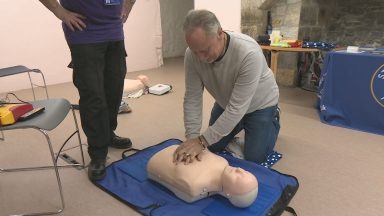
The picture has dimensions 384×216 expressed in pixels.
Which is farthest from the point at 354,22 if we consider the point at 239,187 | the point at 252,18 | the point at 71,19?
the point at 71,19

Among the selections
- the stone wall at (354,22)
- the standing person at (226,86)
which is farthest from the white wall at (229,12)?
the standing person at (226,86)

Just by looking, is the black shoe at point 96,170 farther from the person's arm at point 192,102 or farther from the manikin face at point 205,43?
the manikin face at point 205,43

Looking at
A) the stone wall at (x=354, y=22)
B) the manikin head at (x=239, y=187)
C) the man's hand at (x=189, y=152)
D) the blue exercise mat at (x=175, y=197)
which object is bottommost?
the blue exercise mat at (x=175, y=197)

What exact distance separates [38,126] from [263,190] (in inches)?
38.4

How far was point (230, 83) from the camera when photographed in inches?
56.9

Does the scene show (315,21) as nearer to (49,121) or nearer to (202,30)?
(202,30)

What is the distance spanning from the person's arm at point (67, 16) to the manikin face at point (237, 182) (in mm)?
930

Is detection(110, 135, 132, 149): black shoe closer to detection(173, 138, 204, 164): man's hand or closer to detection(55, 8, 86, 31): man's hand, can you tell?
detection(173, 138, 204, 164): man's hand

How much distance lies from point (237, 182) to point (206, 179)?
14 centimetres

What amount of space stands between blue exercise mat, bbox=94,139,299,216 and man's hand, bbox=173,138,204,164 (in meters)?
0.18

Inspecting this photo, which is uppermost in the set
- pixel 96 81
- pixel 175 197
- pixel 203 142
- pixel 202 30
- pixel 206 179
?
pixel 202 30

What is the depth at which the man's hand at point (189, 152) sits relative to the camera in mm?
1326

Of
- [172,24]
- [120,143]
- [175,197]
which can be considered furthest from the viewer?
[172,24]

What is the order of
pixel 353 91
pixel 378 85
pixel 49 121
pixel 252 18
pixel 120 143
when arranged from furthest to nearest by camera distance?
1. pixel 252 18
2. pixel 353 91
3. pixel 378 85
4. pixel 120 143
5. pixel 49 121
